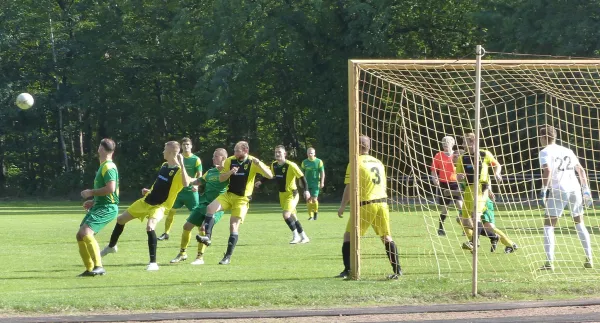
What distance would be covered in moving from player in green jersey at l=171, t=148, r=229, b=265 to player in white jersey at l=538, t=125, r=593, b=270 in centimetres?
454

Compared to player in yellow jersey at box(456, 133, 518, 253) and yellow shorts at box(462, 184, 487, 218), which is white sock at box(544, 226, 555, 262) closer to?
yellow shorts at box(462, 184, 487, 218)

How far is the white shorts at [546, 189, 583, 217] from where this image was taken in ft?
39.7

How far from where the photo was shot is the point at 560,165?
39.9 feet

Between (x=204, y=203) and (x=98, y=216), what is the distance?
278cm

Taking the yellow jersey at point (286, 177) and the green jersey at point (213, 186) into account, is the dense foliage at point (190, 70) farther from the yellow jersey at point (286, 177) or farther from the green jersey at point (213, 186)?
the green jersey at point (213, 186)

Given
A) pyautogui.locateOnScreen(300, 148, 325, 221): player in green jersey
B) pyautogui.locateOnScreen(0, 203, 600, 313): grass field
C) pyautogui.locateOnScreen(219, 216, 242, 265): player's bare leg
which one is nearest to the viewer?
pyautogui.locateOnScreen(0, 203, 600, 313): grass field

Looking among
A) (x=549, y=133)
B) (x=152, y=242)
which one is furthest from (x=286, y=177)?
(x=549, y=133)

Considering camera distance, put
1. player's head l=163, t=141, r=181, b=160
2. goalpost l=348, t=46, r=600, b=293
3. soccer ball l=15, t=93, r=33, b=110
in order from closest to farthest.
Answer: goalpost l=348, t=46, r=600, b=293 < player's head l=163, t=141, r=181, b=160 < soccer ball l=15, t=93, r=33, b=110

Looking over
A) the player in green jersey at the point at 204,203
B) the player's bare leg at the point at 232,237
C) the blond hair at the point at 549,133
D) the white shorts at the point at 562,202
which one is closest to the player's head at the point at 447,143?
the blond hair at the point at 549,133

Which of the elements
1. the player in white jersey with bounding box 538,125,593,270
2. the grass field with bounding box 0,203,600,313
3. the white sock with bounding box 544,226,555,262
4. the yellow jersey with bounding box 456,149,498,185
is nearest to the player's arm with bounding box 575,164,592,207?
the player in white jersey with bounding box 538,125,593,270

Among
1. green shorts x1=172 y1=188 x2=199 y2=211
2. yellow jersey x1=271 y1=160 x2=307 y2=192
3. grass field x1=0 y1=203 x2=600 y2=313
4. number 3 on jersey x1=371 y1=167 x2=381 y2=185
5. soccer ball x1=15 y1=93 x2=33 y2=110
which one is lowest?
grass field x1=0 y1=203 x2=600 y2=313

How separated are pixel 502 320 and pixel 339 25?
3352 cm

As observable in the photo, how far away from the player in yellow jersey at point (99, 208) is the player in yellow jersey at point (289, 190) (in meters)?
5.14

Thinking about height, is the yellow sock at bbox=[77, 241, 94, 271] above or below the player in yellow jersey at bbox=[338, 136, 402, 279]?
below
